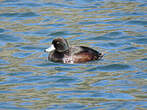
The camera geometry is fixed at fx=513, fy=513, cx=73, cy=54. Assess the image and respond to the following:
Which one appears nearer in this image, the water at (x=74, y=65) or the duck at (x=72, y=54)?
the water at (x=74, y=65)

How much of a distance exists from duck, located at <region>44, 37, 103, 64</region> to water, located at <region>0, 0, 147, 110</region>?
7.6 inches

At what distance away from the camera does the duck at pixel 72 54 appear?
37.0 ft

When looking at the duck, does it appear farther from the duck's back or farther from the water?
the water

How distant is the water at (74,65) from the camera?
334 inches

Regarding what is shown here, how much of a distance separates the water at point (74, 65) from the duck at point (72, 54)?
19 cm

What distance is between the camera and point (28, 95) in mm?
8781

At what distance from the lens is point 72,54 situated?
11.4 metres

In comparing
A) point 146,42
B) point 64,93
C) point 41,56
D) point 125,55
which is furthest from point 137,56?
point 64,93

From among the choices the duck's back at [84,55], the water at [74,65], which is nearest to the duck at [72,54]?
the duck's back at [84,55]

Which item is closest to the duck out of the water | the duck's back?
the duck's back

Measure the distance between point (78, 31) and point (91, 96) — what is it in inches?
237

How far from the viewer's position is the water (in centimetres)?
848

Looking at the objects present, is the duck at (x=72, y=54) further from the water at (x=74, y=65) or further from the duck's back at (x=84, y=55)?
the water at (x=74, y=65)

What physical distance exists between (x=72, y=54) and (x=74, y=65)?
1.12 ft
